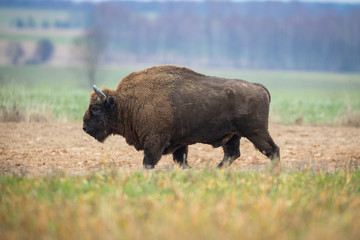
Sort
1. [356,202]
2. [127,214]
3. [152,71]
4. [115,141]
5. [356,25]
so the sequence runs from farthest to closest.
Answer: [356,25] → [115,141] → [152,71] → [356,202] → [127,214]

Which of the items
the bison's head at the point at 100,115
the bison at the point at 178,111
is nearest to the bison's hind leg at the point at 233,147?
the bison at the point at 178,111

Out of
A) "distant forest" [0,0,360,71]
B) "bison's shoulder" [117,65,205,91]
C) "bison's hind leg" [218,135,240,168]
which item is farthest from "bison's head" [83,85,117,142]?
"distant forest" [0,0,360,71]

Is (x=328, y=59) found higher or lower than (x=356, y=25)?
lower

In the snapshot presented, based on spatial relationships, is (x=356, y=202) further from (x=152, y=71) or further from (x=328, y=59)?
(x=328, y=59)

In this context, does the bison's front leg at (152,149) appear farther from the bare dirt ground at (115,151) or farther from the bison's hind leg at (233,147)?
the bison's hind leg at (233,147)

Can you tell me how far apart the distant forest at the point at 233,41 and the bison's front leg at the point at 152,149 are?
94.2 m

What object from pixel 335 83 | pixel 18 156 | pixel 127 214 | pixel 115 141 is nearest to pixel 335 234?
pixel 127 214

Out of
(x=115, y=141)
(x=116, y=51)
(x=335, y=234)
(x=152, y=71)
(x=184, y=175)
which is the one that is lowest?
(x=116, y=51)

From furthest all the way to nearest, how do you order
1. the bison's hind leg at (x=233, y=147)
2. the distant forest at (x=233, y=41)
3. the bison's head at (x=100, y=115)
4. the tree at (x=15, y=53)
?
1. the distant forest at (x=233, y=41)
2. the tree at (x=15, y=53)
3. the bison's hind leg at (x=233, y=147)
4. the bison's head at (x=100, y=115)

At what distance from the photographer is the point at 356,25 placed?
123m

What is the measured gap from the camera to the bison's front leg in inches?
352

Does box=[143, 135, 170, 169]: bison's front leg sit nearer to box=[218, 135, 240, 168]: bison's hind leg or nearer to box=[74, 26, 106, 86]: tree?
box=[218, 135, 240, 168]: bison's hind leg

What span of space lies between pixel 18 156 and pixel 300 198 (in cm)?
688

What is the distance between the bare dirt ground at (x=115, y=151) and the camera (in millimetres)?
10078
